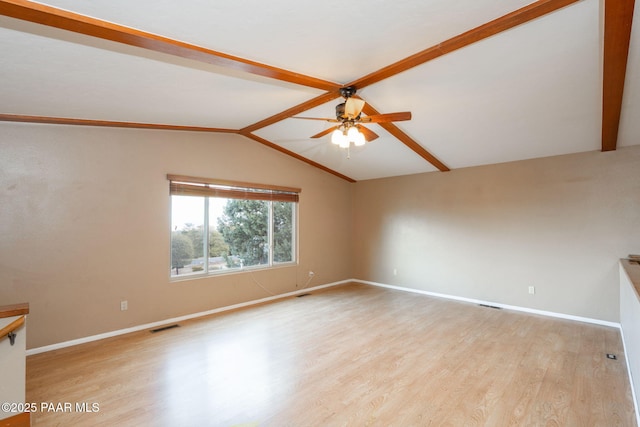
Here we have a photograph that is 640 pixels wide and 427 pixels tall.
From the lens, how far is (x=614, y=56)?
2.32 metres

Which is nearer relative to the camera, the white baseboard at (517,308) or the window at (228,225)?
the white baseboard at (517,308)

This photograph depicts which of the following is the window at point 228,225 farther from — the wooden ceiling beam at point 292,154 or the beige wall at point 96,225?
the wooden ceiling beam at point 292,154

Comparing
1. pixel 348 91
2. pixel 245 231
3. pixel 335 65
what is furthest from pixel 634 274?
pixel 245 231

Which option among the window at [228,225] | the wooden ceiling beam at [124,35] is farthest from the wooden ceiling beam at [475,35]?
the window at [228,225]

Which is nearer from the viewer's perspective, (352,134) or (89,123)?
(352,134)

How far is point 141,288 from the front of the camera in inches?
159

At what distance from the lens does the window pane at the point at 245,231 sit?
16.5 ft

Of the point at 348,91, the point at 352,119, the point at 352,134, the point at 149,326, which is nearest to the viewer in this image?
the point at 352,134

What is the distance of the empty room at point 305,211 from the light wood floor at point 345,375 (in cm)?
3

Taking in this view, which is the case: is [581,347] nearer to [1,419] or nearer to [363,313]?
[363,313]

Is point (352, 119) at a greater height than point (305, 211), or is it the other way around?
point (352, 119)

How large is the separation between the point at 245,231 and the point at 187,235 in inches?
39.6

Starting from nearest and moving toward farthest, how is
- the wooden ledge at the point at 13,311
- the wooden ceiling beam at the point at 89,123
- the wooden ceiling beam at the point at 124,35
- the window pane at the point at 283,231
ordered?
the wooden ceiling beam at the point at 124,35 < the wooden ledge at the point at 13,311 < the wooden ceiling beam at the point at 89,123 < the window pane at the point at 283,231

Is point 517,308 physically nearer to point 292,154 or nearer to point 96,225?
point 292,154
